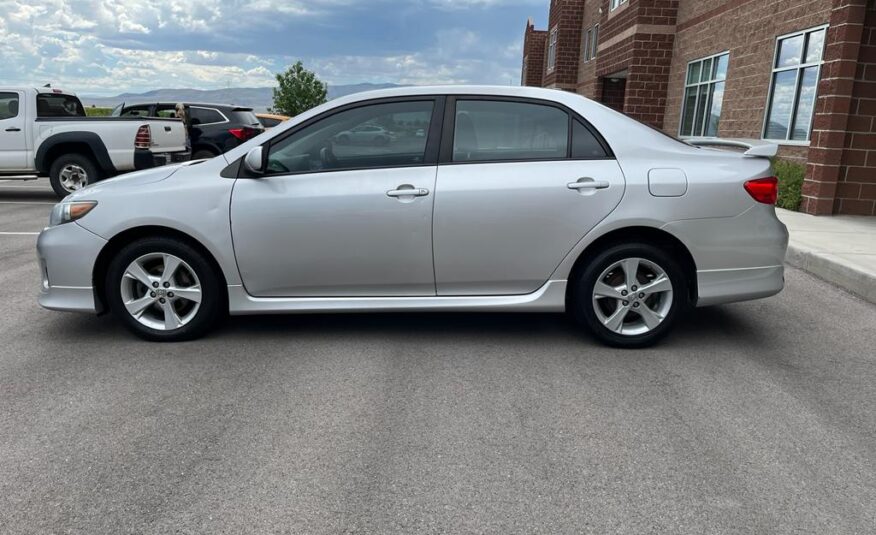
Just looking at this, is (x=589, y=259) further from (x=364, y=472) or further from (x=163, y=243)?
(x=163, y=243)

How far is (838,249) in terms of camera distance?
24.4 ft

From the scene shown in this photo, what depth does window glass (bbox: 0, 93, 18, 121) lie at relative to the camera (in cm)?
1196

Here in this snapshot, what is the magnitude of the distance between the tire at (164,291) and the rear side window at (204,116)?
11320mm

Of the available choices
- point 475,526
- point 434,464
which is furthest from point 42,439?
point 475,526

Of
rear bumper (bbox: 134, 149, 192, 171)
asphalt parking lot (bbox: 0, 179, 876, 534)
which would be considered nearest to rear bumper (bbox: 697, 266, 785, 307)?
asphalt parking lot (bbox: 0, 179, 876, 534)

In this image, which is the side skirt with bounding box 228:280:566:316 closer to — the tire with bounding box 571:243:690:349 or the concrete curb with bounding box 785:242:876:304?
the tire with bounding box 571:243:690:349

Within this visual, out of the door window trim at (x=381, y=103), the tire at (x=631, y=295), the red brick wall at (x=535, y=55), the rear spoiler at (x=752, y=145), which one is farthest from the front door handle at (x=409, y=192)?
the red brick wall at (x=535, y=55)

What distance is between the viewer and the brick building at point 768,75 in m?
9.58

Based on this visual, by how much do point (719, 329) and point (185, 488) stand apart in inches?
153

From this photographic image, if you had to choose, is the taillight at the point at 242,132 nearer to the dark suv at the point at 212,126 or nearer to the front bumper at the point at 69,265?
the dark suv at the point at 212,126

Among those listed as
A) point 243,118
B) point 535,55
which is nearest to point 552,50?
point 535,55

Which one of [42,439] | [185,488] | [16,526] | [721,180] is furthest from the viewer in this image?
[721,180]

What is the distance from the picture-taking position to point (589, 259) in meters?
4.62

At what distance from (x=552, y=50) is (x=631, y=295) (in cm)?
3110
